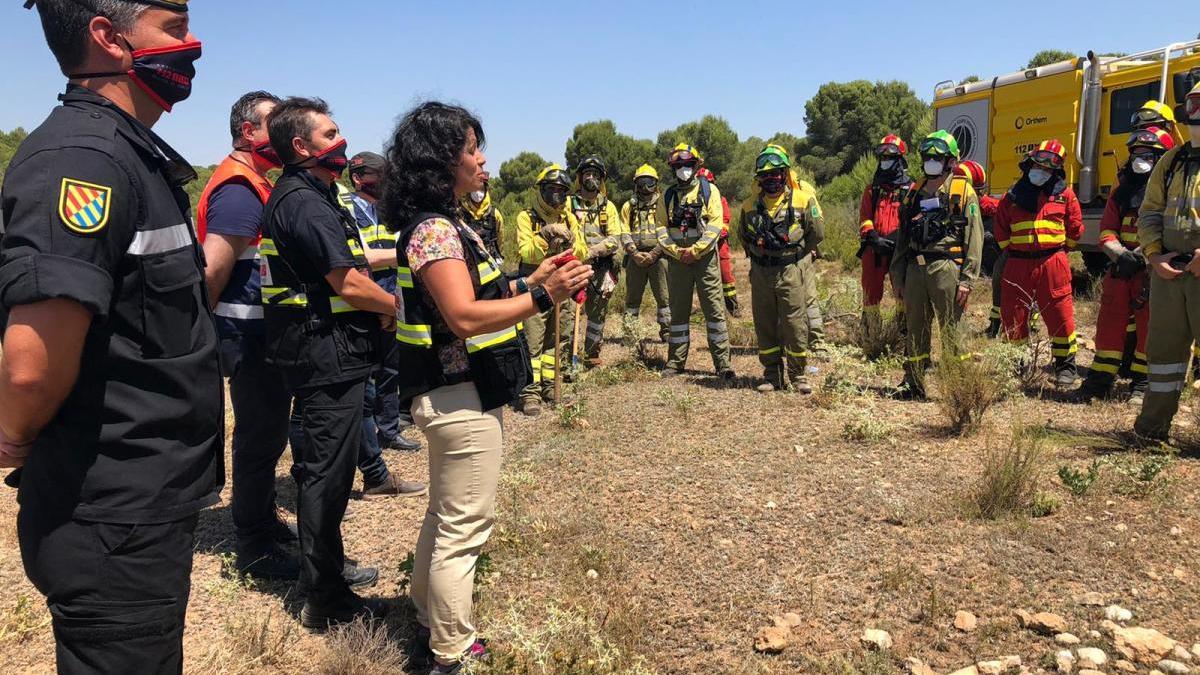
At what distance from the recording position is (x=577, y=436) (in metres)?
5.71

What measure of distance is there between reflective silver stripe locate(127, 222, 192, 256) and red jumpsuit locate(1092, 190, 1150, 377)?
252 inches

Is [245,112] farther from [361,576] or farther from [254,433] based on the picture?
[361,576]

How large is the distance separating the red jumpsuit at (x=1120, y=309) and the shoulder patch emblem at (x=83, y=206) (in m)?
6.59

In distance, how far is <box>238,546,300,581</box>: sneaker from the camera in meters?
3.73

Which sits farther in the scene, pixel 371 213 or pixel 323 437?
pixel 371 213

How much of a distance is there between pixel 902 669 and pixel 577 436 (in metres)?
3.23

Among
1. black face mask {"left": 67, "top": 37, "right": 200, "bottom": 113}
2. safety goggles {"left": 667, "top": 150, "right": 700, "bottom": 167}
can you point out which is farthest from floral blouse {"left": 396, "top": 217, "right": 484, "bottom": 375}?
safety goggles {"left": 667, "top": 150, "right": 700, "bottom": 167}

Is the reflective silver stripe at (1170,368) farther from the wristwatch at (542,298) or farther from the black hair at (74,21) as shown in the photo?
the black hair at (74,21)

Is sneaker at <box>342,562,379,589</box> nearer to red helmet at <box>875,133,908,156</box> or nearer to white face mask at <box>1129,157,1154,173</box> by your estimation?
white face mask at <box>1129,157,1154,173</box>

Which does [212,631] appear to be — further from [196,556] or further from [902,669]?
[902,669]

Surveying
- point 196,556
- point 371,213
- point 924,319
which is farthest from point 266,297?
point 924,319

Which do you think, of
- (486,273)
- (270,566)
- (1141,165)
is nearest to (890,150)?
(1141,165)

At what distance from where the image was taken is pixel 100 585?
1.65 metres

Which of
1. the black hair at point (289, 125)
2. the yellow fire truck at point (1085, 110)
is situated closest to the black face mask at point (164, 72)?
the black hair at point (289, 125)
